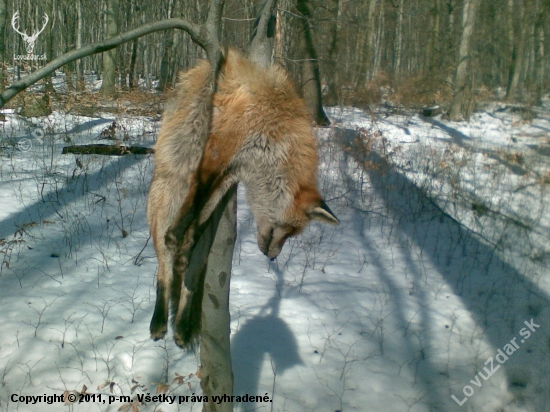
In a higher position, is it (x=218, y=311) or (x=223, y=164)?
(x=223, y=164)

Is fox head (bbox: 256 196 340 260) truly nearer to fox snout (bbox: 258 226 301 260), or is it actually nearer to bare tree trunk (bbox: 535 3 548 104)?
fox snout (bbox: 258 226 301 260)

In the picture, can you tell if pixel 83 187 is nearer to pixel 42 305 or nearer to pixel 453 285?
pixel 42 305

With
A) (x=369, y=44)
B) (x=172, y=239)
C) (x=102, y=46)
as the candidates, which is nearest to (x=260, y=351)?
(x=172, y=239)

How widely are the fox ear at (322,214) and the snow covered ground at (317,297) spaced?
167 centimetres

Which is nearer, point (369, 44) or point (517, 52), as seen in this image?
point (369, 44)

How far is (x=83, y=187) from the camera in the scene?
6910 mm

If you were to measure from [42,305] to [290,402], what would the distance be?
102 inches

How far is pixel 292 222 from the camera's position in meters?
2.80

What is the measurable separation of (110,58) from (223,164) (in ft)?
51.6

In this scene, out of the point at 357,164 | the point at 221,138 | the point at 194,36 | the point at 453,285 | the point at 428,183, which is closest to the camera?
the point at 194,36

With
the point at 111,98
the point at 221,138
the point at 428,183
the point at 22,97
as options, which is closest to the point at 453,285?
the point at 428,183

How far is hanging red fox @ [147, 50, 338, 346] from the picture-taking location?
220 centimetres

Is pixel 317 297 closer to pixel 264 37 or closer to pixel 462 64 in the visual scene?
pixel 264 37

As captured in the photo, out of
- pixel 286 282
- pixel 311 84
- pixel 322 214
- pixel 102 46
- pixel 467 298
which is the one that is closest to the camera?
pixel 102 46
